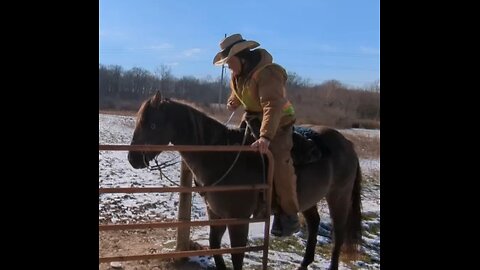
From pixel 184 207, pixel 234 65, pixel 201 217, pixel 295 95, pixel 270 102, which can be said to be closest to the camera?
pixel 270 102

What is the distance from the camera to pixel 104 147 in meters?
2.98

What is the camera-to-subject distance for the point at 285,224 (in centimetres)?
443

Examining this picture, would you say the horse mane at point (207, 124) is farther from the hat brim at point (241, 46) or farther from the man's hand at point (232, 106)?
the hat brim at point (241, 46)

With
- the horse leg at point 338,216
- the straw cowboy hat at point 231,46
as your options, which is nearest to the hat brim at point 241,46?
the straw cowboy hat at point 231,46

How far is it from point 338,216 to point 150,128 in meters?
2.45

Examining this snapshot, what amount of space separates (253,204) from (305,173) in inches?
30.3

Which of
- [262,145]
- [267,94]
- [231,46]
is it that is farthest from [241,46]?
[262,145]

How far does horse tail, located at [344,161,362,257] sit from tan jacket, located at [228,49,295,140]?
5.39 ft

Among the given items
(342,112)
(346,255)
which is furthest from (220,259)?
(342,112)

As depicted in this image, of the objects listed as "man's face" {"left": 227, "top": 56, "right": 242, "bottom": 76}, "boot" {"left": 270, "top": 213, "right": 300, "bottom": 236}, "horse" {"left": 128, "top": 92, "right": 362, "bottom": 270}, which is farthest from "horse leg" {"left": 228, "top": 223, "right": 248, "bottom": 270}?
"man's face" {"left": 227, "top": 56, "right": 242, "bottom": 76}

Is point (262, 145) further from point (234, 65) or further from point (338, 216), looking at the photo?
point (338, 216)

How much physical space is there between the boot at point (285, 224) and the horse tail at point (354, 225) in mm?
1262

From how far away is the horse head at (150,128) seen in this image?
4.00m
